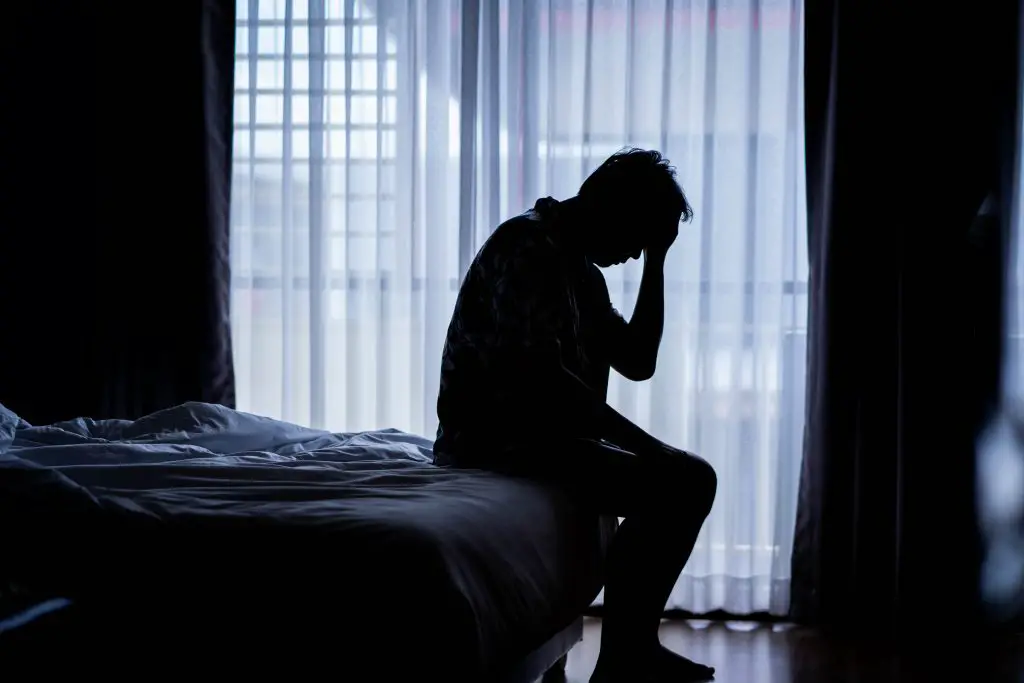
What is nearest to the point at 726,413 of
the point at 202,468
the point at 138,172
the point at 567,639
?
the point at 567,639

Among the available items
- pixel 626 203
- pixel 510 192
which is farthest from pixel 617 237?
pixel 510 192

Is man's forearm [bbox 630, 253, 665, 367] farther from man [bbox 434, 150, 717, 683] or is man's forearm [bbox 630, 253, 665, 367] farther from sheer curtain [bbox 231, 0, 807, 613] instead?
sheer curtain [bbox 231, 0, 807, 613]

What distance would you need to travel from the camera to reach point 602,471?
190 cm

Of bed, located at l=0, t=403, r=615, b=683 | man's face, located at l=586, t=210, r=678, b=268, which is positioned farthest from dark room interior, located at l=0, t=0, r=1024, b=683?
bed, located at l=0, t=403, r=615, b=683

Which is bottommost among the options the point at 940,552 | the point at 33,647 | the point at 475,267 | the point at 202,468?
the point at 940,552

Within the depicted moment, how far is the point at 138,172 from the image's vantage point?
3.37 m

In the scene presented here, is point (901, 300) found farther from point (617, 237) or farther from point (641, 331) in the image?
point (617, 237)

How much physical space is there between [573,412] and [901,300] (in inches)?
58.3

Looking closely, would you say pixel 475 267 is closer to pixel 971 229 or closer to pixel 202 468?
pixel 202 468

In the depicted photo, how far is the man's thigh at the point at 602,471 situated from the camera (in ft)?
6.23

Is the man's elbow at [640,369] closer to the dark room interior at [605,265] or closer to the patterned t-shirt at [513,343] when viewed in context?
the dark room interior at [605,265]

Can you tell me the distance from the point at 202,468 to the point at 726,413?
6.00 feet

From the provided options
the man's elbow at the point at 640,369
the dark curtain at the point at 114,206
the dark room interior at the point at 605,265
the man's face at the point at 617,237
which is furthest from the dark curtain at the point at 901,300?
the dark curtain at the point at 114,206

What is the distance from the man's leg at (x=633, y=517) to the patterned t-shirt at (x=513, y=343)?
6 cm
